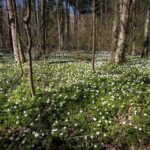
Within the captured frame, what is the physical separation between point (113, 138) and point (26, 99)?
362cm

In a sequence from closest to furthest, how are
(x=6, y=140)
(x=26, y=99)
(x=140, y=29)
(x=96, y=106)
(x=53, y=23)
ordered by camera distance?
(x=6, y=140) < (x=96, y=106) < (x=26, y=99) < (x=140, y=29) < (x=53, y=23)

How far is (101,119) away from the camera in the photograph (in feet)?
26.1

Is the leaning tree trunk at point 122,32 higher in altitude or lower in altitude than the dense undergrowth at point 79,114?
higher

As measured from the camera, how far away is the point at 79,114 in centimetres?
831

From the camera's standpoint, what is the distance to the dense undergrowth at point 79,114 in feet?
24.1

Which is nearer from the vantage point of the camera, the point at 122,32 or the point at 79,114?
the point at 79,114

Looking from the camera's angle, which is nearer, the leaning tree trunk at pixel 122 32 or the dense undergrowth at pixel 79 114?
the dense undergrowth at pixel 79 114

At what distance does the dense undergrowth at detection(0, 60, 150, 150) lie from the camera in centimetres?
736

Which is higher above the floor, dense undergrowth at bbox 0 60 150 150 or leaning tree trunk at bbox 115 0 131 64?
leaning tree trunk at bbox 115 0 131 64

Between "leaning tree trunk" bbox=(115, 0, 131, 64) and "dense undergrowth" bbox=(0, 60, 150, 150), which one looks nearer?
"dense undergrowth" bbox=(0, 60, 150, 150)

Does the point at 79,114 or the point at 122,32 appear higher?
the point at 122,32

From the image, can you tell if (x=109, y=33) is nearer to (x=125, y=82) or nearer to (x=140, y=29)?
(x=140, y=29)

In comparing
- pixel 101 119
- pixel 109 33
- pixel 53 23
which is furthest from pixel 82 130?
pixel 53 23

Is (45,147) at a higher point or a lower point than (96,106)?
lower
